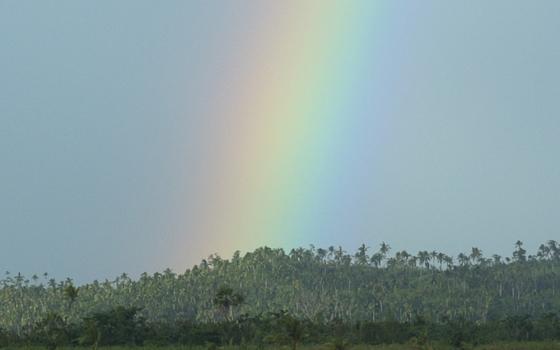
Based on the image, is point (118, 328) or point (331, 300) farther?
point (331, 300)

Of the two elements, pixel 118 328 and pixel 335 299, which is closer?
pixel 118 328

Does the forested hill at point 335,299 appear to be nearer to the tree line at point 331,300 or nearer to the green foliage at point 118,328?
the tree line at point 331,300

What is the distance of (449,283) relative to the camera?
188 metres

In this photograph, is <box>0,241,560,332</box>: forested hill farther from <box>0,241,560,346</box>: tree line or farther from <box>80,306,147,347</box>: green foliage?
<box>80,306,147,347</box>: green foliage

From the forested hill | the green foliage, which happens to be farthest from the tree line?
the green foliage

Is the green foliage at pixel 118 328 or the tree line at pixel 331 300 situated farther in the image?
the tree line at pixel 331 300

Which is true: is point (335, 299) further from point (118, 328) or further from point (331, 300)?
point (118, 328)

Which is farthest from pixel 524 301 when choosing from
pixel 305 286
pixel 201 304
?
pixel 201 304

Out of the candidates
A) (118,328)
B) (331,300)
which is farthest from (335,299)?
(118,328)

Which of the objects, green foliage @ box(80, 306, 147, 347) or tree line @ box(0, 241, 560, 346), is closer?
green foliage @ box(80, 306, 147, 347)

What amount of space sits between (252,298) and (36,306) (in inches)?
2233

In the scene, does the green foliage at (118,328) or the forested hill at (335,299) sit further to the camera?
the forested hill at (335,299)

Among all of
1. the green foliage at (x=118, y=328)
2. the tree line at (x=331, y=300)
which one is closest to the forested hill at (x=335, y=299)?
the tree line at (x=331, y=300)

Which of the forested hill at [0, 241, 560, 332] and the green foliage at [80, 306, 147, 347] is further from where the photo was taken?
the forested hill at [0, 241, 560, 332]
